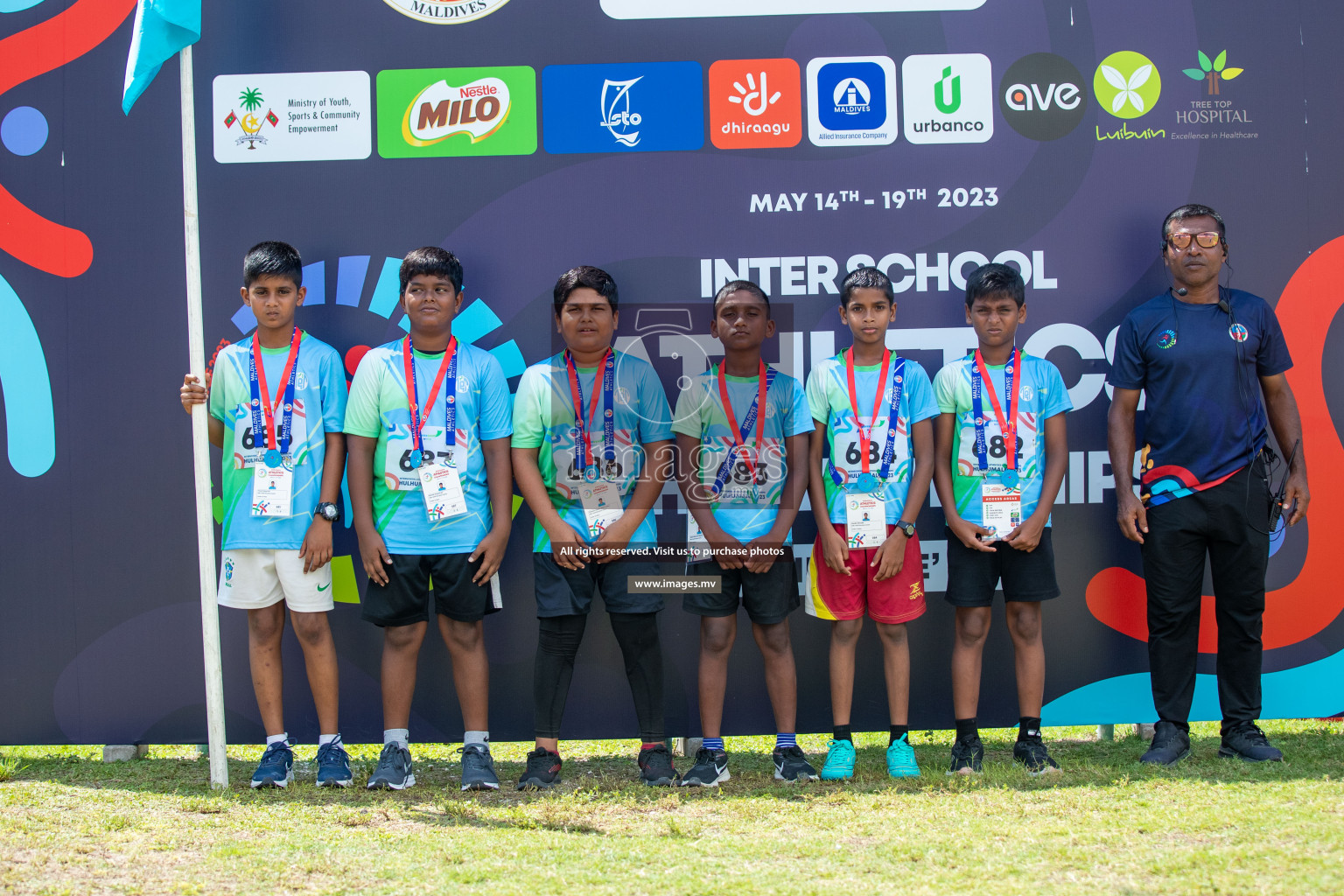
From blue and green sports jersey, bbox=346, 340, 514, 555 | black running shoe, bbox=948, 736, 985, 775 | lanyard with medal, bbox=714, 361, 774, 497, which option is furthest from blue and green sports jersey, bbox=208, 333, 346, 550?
black running shoe, bbox=948, 736, 985, 775

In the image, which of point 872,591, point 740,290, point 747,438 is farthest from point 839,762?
point 740,290

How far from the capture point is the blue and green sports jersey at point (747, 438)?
3773 millimetres

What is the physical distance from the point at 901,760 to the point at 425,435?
2.20 metres

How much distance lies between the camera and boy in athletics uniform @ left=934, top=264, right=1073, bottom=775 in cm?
376

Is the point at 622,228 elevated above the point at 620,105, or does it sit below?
below

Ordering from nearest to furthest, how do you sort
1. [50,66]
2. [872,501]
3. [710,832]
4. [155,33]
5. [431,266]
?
[710,832]
[155,33]
[872,501]
[431,266]
[50,66]

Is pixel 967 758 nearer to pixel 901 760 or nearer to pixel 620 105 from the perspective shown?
pixel 901 760

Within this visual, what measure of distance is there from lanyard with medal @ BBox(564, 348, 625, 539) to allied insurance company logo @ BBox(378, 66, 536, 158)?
120 cm

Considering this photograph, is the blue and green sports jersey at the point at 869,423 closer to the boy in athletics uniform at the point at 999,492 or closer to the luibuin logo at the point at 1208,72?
the boy in athletics uniform at the point at 999,492

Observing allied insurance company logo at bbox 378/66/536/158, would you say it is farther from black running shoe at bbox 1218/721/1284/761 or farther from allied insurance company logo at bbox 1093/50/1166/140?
black running shoe at bbox 1218/721/1284/761

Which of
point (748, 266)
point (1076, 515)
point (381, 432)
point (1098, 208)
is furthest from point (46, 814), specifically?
point (1098, 208)

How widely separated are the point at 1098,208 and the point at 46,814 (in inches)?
186

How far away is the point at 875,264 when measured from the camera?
429 cm

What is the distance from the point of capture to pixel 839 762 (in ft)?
12.3
